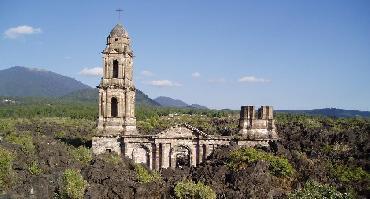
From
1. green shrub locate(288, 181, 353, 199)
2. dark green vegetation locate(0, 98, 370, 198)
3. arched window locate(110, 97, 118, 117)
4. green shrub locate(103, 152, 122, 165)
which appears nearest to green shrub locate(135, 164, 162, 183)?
dark green vegetation locate(0, 98, 370, 198)

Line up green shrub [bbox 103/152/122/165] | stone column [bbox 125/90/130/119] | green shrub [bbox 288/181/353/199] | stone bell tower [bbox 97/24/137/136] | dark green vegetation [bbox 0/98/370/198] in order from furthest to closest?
stone column [bbox 125/90/130/119], stone bell tower [bbox 97/24/137/136], green shrub [bbox 103/152/122/165], dark green vegetation [bbox 0/98/370/198], green shrub [bbox 288/181/353/199]

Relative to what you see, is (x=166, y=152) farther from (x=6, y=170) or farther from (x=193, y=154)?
(x=6, y=170)

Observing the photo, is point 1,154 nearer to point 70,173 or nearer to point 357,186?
point 70,173

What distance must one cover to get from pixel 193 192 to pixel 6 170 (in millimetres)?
14913

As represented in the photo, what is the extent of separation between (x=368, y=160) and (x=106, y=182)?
25.8 m

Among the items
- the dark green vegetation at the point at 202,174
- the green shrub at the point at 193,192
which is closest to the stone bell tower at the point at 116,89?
the dark green vegetation at the point at 202,174

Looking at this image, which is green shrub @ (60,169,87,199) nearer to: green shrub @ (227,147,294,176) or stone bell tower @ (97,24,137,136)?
stone bell tower @ (97,24,137,136)

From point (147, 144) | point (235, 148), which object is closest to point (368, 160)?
point (235, 148)

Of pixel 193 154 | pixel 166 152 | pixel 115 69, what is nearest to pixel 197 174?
pixel 193 154

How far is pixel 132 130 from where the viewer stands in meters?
49.4

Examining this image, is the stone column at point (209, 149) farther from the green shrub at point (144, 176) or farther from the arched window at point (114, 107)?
the arched window at point (114, 107)

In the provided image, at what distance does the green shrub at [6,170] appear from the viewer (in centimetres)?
3709

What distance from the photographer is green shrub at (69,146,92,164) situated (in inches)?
1762

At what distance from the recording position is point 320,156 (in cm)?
5038
